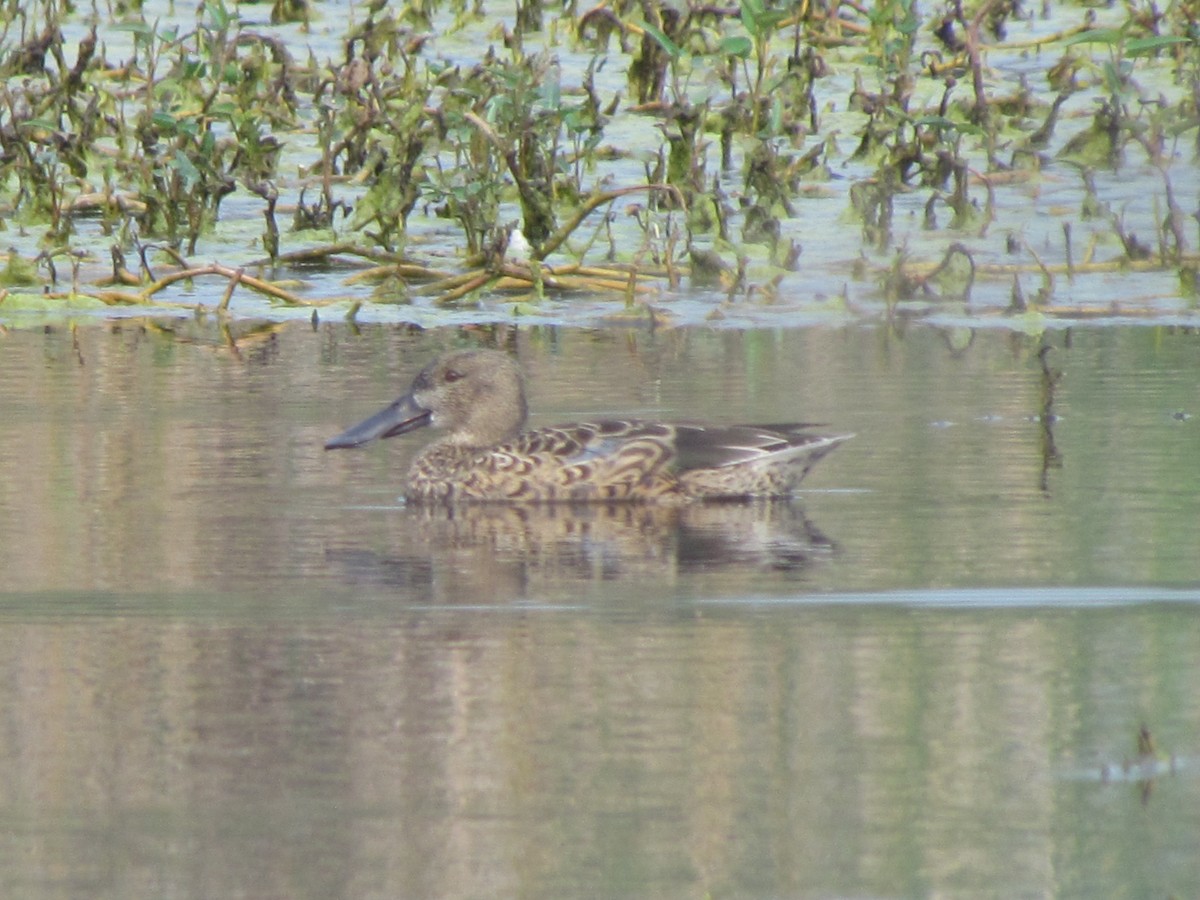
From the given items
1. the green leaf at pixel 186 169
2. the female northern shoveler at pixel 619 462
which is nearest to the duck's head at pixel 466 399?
the female northern shoveler at pixel 619 462

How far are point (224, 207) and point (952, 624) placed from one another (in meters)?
8.89

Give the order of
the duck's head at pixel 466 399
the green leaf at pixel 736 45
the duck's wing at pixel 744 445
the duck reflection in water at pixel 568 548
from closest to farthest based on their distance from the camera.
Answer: the duck reflection in water at pixel 568 548, the duck's wing at pixel 744 445, the duck's head at pixel 466 399, the green leaf at pixel 736 45

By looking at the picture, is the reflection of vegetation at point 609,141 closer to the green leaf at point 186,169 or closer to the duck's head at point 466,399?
the green leaf at point 186,169

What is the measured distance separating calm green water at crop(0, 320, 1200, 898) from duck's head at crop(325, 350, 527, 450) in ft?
0.73

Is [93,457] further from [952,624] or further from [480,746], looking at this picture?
[480,746]

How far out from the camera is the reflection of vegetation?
39.6 feet

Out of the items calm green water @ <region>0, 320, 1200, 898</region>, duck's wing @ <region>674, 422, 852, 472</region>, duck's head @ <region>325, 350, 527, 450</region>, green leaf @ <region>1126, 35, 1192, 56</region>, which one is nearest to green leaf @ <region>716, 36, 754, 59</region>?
green leaf @ <region>1126, 35, 1192, 56</region>

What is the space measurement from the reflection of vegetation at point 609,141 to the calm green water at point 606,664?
3064 millimetres

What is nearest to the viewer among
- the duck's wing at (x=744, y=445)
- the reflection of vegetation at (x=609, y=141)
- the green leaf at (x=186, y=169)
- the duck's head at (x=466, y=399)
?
the duck's wing at (x=744, y=445)

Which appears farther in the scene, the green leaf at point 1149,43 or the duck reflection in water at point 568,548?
the green leaf at point 1149,43

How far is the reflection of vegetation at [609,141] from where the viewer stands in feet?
39.6

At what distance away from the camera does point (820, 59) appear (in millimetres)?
14812

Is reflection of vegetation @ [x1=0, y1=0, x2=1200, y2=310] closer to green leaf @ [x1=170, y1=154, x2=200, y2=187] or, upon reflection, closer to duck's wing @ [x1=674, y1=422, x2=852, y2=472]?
green leaf @ [x1=170, y1=154, x2=200, y2=187]

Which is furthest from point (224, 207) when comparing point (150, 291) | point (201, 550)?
point (201, 550)
